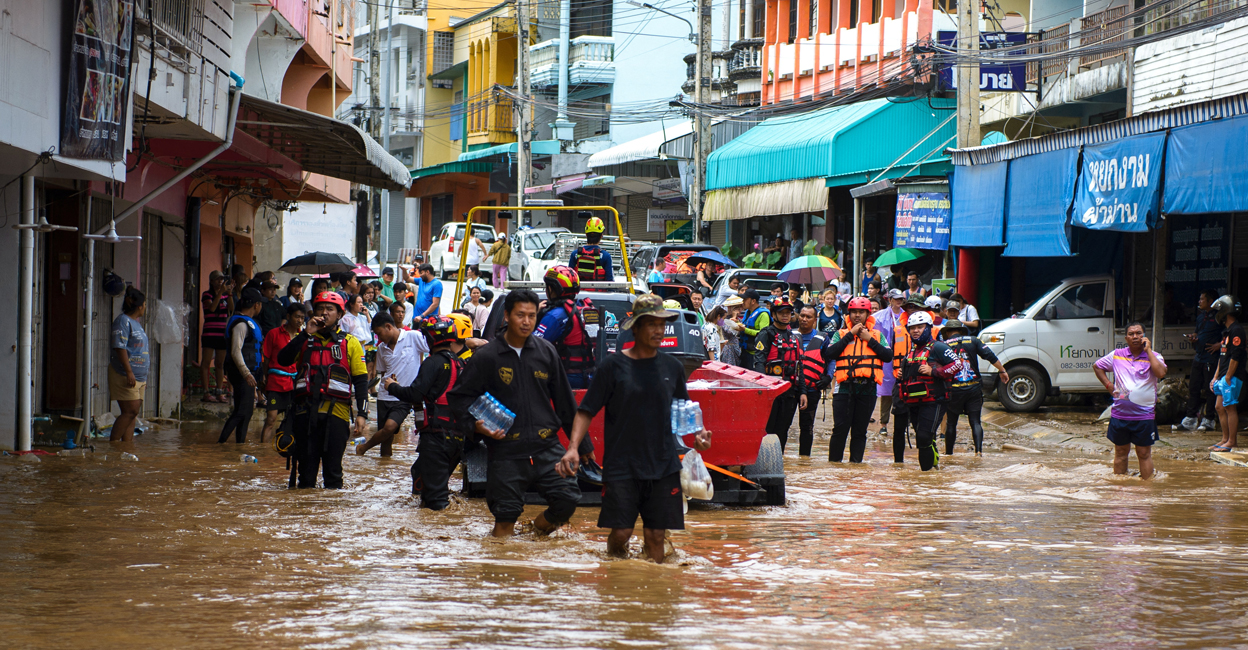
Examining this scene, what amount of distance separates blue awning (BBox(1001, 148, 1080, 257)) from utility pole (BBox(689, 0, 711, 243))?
370 inches

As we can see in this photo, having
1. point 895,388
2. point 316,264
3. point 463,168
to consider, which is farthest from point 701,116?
point 463,168

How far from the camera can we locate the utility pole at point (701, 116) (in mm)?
27406

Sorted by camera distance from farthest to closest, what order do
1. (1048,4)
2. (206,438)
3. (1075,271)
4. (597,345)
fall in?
1. (1048,4)
2. (1075,271)
3. (206,438)
4. (597,345)

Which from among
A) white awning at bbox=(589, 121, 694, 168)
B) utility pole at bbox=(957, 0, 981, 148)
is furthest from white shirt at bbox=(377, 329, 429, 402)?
white awning at bbox=(589, 121, 694, 168)

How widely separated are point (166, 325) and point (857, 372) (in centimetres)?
897

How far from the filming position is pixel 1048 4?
21.9 meters

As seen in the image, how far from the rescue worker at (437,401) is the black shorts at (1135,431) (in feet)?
19.7

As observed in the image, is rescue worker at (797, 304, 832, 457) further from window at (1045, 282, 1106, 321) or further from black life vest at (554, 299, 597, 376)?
window at (1045, 282, 1106, 321)

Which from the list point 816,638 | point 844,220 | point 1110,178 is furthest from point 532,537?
point 844,220

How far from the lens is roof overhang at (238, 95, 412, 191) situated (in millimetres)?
13062

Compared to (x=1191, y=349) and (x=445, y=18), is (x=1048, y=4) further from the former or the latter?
(x=445, y=18)

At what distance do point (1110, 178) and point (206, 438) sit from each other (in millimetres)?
11599

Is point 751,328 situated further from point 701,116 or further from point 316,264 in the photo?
point 701,116

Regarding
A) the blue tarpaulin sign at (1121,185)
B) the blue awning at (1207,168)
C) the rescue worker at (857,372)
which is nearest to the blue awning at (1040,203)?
the blue tarpaulin sign at (1121,185)
